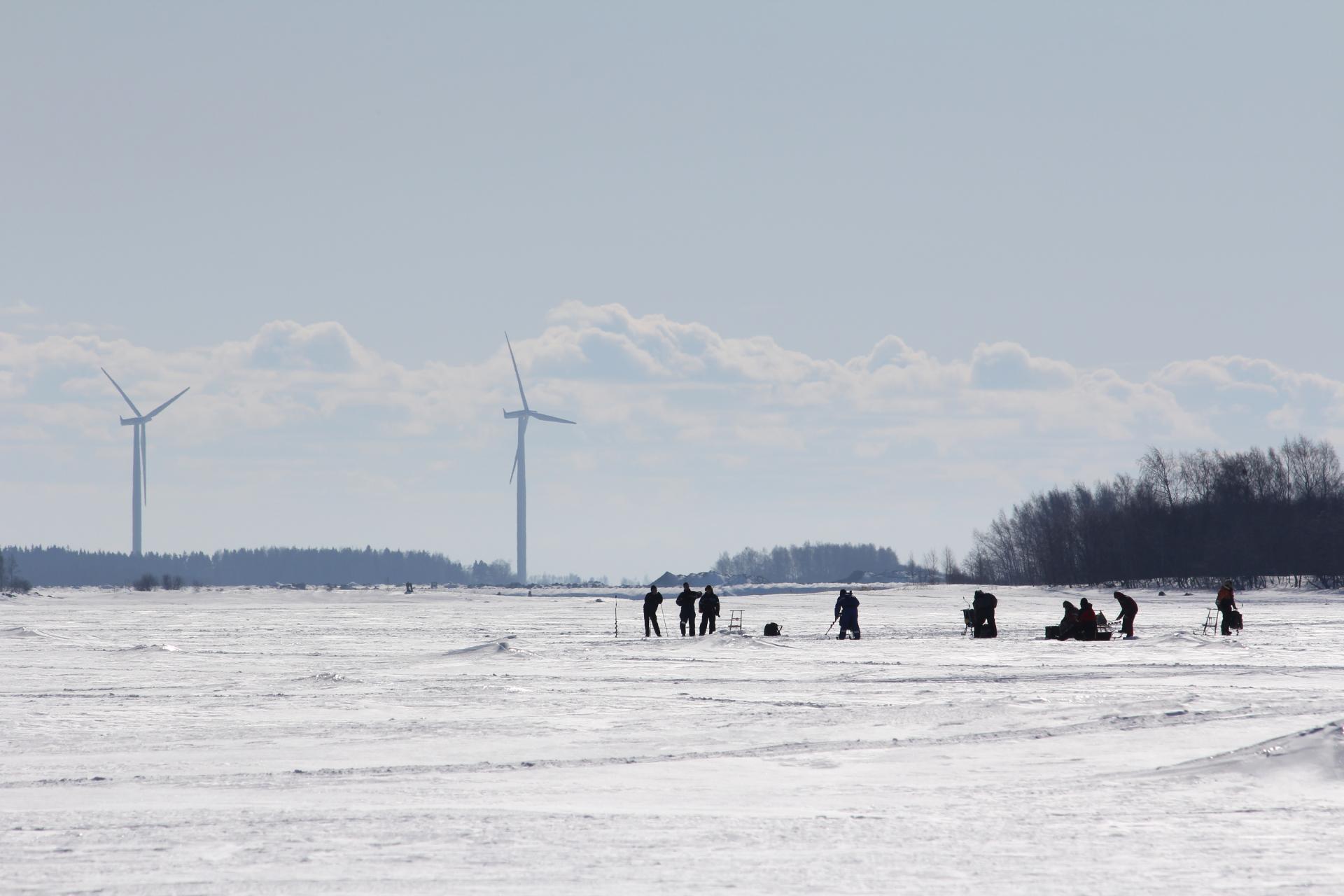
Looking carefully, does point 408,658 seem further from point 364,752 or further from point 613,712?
point 364,752

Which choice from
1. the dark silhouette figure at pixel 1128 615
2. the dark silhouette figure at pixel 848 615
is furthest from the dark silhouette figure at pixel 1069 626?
the dark silhouette figure at pixel 848 615

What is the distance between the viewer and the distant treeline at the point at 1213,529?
104188mm

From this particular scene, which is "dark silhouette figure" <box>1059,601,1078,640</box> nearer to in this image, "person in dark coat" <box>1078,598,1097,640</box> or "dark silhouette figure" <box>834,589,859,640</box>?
"person in dark coat" <box>1078,598,1097,640</box>

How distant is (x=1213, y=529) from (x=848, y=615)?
81.6 m

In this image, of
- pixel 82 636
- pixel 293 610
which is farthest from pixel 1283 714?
pixel 293 610

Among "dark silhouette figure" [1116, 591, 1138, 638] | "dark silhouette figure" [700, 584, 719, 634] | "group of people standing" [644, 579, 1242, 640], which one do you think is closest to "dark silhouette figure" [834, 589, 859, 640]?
"group of people standing" [644, 579, 1242, 640]

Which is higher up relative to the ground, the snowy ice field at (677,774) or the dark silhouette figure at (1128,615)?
the dark silhouette figure at (1128,615)

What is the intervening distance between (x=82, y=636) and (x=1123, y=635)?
30.0 meters

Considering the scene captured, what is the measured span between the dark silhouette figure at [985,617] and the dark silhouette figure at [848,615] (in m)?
3.12

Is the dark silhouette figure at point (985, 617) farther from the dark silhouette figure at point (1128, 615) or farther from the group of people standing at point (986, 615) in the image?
the dark silhouette figure at point (1128, 615)

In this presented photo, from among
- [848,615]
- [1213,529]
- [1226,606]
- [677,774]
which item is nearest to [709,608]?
[848,615]

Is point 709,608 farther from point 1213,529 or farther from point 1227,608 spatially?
point 1213,529

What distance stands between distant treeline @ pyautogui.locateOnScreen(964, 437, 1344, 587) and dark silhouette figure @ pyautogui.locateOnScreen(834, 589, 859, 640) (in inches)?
2800

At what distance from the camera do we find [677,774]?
14.0 metres
